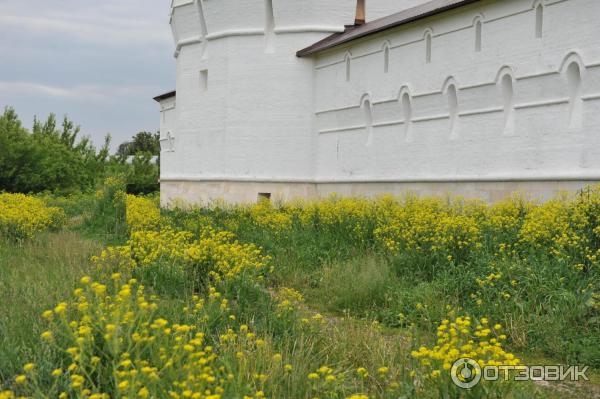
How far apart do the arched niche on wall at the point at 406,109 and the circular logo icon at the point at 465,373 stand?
48.9ft

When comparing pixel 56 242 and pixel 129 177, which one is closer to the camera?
pixel 56 242

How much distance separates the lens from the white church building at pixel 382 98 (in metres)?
15.3

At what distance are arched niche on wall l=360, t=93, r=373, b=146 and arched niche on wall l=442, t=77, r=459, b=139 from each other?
3.36m

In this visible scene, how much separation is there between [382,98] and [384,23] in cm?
227

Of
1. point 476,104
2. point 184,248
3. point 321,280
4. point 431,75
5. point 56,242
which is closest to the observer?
point 184,248

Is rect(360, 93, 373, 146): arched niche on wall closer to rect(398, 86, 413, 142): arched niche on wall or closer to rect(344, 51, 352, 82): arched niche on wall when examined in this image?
rect(344, 51, 352, 82): arched niche on wall

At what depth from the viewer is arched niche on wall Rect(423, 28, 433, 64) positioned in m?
19.1

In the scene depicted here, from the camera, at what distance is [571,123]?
1497 centimetres

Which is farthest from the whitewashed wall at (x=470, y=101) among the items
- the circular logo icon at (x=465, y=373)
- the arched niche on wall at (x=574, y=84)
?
the circular logo icon at (x=465, y=373)

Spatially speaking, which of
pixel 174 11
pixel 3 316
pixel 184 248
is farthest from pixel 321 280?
pixel 174 11

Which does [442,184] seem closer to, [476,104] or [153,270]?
[476,104]

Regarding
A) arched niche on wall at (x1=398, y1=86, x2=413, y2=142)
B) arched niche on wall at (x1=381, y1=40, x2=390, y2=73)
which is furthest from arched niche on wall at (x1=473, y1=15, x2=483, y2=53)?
arched niche on wall at (x1=381, y1=40, x2=390, y2=73)

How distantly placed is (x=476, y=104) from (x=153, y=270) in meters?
10.1

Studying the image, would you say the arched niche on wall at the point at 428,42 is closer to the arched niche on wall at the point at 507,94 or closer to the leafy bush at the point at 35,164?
the arched niche on wall at the point at 507,94
